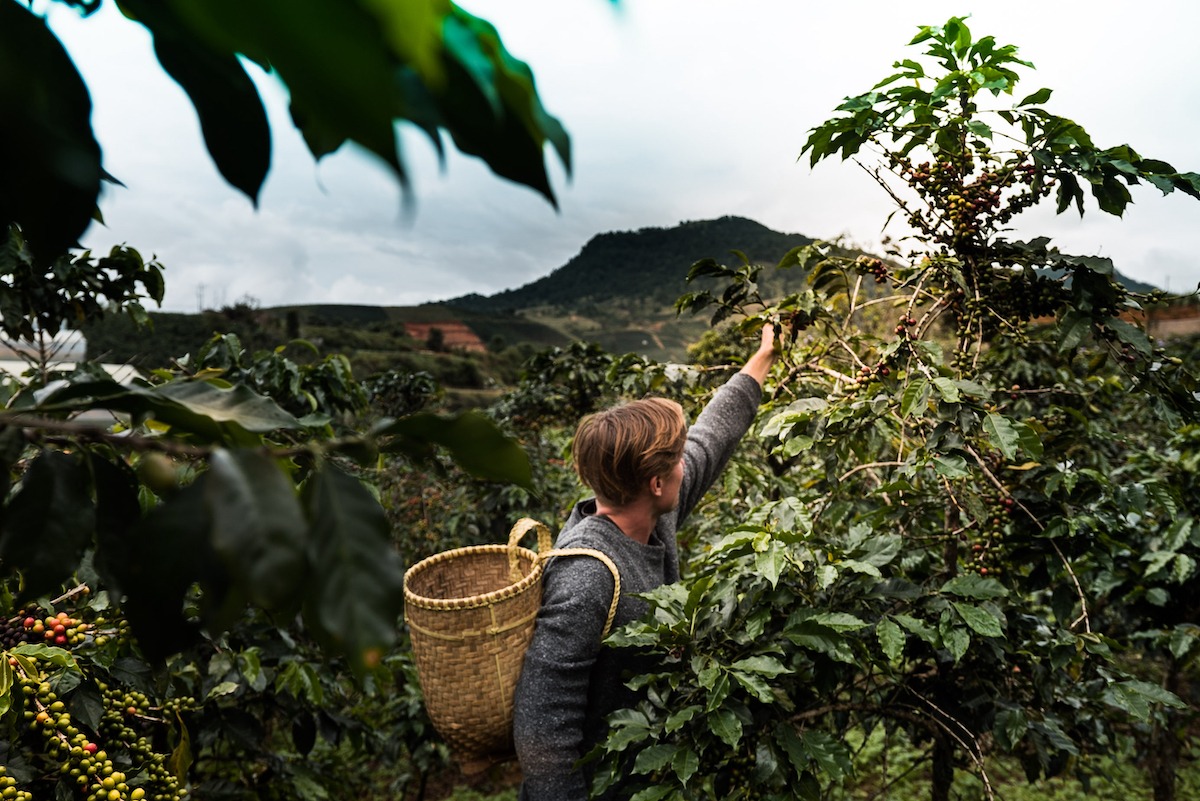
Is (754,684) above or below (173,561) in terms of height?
below

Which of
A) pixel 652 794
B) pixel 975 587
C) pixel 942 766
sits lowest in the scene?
pixel 942 766

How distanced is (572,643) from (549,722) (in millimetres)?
160

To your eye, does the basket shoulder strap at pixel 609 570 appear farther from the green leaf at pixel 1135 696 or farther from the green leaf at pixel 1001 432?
the green leaf at pixel 1135 696

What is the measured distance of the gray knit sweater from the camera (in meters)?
1.42

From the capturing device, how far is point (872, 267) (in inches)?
73.5

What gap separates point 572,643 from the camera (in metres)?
1.45

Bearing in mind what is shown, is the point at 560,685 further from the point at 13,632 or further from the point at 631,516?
the point at 13,632

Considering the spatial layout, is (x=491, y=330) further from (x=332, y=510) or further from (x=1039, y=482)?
→ (x=332, y=510)

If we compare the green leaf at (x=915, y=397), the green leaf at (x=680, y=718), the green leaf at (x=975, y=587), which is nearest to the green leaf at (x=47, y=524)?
the green leaf at (x=680, y=718)

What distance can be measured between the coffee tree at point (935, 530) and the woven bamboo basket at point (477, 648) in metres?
0.25

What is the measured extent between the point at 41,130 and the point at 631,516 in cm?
149

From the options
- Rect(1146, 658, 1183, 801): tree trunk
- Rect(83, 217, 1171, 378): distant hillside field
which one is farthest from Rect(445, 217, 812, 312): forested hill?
Rect(1146, 658, 1183, 801): tree trunk

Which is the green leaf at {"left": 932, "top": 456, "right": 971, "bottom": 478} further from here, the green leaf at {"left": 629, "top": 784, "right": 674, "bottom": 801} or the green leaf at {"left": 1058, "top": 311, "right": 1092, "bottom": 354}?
the green leaf at {"left": 629, "top": 784, "right": 674, "bottom": 801}

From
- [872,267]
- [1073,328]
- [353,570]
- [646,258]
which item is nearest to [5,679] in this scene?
[353,570]
